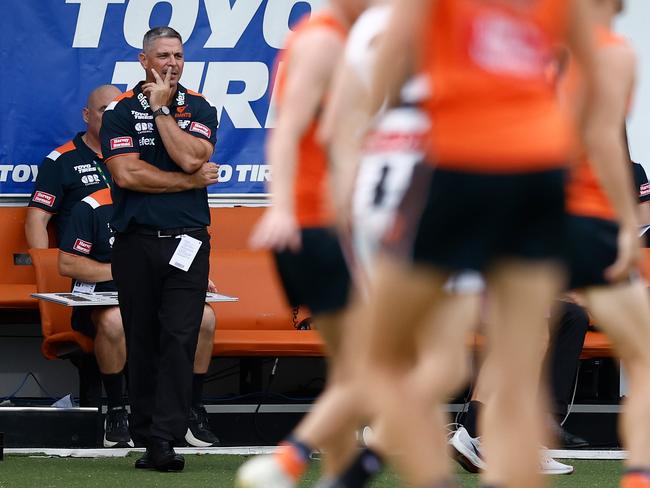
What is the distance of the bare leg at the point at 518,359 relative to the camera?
3041 millimetres

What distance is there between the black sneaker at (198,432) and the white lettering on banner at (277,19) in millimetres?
2344

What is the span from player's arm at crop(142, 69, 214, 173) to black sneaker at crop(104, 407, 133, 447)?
1.58 metres

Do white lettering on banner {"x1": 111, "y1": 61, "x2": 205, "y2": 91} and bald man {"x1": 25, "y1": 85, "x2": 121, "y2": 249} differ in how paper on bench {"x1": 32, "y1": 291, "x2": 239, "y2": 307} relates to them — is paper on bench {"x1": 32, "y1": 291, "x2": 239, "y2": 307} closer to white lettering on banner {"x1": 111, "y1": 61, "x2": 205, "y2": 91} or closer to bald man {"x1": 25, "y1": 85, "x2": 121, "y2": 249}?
bald man {"x1": 25, "y1": 85, "x2": 121, "y2": 249}

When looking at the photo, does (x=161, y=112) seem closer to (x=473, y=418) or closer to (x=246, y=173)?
(x=473, y=418)

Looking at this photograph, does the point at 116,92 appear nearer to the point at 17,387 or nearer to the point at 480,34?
the point at 17,387

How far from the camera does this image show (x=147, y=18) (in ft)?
30.1

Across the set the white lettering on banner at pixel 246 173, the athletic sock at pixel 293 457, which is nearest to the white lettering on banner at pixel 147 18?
the white lettering on banner at pixel 246 173

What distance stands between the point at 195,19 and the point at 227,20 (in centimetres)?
18

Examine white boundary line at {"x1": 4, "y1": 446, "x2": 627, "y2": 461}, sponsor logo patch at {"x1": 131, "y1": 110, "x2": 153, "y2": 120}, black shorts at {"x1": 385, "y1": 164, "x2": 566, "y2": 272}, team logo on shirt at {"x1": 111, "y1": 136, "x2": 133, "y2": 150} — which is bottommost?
white boundary line at {"x1": 4, "y1": 446, "x2": 627, "y2": 461}

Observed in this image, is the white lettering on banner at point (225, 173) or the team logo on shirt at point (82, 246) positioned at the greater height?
the white lettering on banner at point (225, 173)

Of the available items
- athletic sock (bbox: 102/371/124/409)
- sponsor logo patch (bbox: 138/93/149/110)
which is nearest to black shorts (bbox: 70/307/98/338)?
athletic sock (bbox: 102/371/124/409)

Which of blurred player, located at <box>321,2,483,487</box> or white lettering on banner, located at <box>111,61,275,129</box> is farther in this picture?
white lettering on banner, located at <box>111,61,275,129</box>

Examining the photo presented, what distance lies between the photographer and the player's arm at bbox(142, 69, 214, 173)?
279 inches

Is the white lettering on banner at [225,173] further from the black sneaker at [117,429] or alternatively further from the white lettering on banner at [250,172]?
the black sneaker at [117,429]
